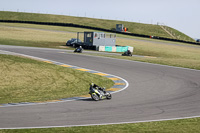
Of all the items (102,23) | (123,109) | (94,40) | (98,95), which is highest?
(102,23)

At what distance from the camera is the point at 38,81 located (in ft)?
73.8

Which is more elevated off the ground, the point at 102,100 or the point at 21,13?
the point at 21,13

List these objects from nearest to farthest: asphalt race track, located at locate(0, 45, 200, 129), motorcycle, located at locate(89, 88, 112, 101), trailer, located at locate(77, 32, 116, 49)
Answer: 1. asphalt race track, located at locate(0, 45, 200, 129)
2. motorcycle, located at locate(89, 88, 112, 101)
3. trailer, located at locate(77, 32, 116, 49)

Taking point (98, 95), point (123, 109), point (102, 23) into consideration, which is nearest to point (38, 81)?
point (98, 95)

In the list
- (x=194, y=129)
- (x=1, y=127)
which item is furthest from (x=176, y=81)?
(x=1, y=127)

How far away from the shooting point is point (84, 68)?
97.4 feet

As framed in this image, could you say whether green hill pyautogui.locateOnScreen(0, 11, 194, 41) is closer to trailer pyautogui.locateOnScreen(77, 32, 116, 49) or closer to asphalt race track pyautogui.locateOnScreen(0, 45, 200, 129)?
trailer pyautogui.locateOnScreen(77, 32, 116, 49)

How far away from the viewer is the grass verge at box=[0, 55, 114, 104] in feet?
62.4

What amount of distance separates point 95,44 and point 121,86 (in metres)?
32.7

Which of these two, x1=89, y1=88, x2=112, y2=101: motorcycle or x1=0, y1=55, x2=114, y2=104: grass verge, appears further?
x1=0, y1=55, x2=114, y2=104: grass verge

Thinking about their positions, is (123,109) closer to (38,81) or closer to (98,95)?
(98,95)

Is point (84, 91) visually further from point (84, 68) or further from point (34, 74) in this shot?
point (84, 68)

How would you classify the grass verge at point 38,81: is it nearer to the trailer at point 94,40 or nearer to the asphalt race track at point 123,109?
the asphalt race track at point 123,109

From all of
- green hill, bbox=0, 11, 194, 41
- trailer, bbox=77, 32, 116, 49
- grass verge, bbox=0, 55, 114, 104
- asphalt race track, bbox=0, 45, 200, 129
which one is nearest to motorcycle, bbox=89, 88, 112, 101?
asphalt race track, bbox=0, 45, 200, 129
